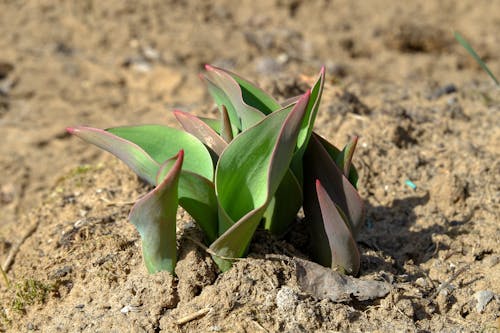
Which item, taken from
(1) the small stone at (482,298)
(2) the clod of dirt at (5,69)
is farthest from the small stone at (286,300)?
(2) the clod of dirt at (5,69)

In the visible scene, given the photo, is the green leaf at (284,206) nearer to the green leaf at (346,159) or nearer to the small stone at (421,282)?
the green leaf at (346,159)

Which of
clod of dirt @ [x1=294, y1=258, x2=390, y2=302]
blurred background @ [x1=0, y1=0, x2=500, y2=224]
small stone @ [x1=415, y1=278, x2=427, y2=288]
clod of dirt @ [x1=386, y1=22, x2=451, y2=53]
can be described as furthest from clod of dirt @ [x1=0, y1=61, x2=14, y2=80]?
small stone @ [x1=415, y1=278, x2=427, y2=288]

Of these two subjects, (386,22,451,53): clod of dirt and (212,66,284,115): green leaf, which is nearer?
(212,66,284,115): green leaf

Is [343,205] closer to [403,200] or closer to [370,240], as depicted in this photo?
[370,240]

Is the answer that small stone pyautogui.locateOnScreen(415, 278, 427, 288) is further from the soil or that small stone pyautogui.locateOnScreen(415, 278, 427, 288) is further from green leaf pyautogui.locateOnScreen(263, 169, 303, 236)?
green leaf pyautogui.locateOnScreen(263, 169, 303, 236)

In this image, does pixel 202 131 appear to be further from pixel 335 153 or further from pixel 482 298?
pixel 482 298
